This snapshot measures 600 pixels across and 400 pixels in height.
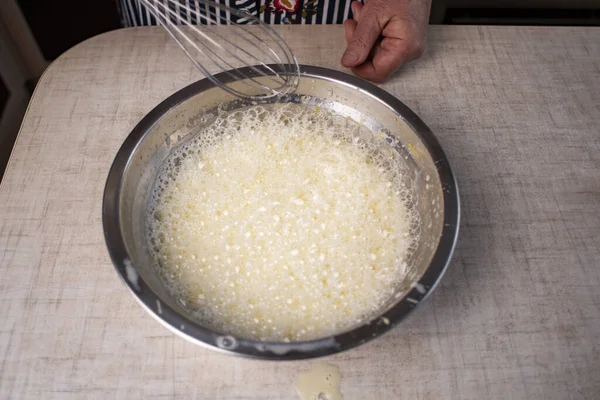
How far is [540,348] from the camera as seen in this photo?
0.66 meters

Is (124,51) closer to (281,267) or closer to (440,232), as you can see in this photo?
(281,267)

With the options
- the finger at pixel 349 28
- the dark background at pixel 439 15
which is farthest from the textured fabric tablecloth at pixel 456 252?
the dark background at pixel 439 15

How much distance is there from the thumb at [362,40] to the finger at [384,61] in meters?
0.02

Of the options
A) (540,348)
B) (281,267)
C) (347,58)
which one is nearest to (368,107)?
(347,58)

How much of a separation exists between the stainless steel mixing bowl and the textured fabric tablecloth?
0.08 metres

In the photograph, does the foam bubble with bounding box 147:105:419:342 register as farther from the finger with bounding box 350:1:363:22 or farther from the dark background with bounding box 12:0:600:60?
the dark background with bounding box 12:0:600:60

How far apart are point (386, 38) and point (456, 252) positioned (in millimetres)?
385

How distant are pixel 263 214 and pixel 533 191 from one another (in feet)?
1.33

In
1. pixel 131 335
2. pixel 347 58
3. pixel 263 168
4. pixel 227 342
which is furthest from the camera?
pixel 347 58

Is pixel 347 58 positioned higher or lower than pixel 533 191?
higher

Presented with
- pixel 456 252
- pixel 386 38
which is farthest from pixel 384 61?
pixel 456 252

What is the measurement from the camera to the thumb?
0.87 meters

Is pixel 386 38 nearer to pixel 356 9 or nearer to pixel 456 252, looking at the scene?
pixel 356 9

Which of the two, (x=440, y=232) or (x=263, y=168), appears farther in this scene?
(x=263, y=168)
